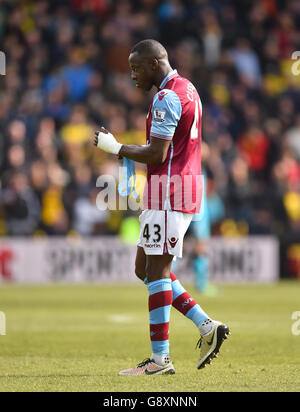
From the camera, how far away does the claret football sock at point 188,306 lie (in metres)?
6.82

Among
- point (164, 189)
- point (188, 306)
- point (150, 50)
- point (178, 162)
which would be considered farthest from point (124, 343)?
point (150, 50)

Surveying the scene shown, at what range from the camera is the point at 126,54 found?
2041 cm

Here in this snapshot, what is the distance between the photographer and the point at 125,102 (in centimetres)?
1939

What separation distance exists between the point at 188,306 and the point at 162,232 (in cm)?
64

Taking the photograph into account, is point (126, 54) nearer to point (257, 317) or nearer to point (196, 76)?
point (196, 76)

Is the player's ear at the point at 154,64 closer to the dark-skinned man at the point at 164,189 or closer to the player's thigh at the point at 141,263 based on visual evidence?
the dark-skinned man at the point at 164,189

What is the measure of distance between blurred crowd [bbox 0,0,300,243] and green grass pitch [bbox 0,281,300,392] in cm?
258

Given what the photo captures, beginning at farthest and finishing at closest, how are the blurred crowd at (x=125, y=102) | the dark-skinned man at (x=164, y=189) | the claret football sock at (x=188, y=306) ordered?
the blurred crowd at (x=125, y=102) < the claret football sock at (x=188, y=306) < the dark-skinned man at (x=164, y=189)

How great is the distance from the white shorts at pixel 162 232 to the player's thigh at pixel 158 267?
0.23 feet

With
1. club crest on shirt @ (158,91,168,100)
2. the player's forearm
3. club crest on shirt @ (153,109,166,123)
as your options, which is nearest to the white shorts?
the player's forearm

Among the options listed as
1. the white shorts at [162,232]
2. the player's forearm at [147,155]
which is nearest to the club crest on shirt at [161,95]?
the player's forearm at [147,155]

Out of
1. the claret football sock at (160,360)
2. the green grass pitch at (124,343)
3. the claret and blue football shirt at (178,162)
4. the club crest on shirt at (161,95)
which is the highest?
the club crest on shirt at (161,95)
